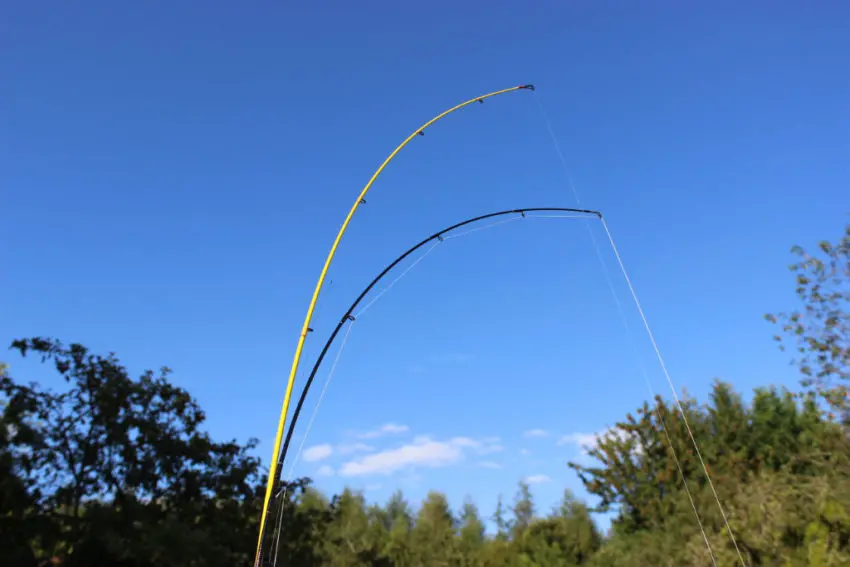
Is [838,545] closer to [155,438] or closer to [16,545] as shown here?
[155,438]

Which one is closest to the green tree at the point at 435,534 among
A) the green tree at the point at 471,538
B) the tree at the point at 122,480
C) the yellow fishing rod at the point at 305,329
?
the green tree at the point at 471,538

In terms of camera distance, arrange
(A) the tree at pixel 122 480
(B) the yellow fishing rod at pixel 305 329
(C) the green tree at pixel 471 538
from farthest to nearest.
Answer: (C) the green tree at pixel 471 538 → (A) the tree at pixel 122 480 → (B) the yellow fishing rod at pixel 305 329

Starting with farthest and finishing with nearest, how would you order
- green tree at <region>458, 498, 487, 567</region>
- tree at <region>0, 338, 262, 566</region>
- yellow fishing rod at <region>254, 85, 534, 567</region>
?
green tree at <region>458, 498, 487, 567</region>, tree at <region>0, 338, 262, 566</region>, yellow fishing rod at <region>254, 85, 534, 567</region>

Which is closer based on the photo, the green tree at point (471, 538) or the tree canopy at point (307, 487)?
the tree canopy at point (307, 487)

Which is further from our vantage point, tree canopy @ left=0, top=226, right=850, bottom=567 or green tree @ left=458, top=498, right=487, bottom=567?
green tree @ left=458, top=498, right=487, bottom=567

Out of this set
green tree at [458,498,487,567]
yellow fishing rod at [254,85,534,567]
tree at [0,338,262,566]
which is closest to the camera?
yellow fishing rod at [254,85,534,567]

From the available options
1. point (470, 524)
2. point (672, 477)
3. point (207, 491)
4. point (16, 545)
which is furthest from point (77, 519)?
point (470, 524)

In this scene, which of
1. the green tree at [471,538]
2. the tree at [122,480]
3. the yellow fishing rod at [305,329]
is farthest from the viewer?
the green tree at [471,538]

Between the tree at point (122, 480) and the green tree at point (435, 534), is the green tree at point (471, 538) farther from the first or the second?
the tree at point (122, 480)

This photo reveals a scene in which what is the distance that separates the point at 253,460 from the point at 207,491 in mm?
1986

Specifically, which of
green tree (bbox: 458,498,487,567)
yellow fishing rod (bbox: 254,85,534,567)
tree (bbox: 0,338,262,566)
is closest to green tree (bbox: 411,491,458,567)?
green tree (bbox: 458,498,487,567)

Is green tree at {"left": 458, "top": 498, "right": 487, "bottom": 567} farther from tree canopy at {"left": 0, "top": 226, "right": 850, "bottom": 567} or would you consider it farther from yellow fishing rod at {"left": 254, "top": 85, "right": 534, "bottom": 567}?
yellow fishing rod at {"left": 254, "top": 85, "right": 534, "bottom": 567}

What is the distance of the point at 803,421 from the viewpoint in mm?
32438

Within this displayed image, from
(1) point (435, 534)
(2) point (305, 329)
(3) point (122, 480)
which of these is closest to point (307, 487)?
(3) point (122, 480)
